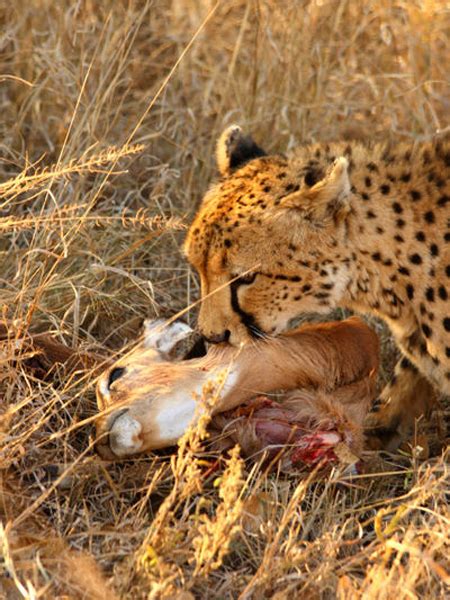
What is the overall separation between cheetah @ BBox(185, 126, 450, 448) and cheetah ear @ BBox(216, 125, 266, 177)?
19cm

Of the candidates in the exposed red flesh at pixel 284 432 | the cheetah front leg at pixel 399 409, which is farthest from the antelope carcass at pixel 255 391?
the cheetah front leg at pixel 399 409

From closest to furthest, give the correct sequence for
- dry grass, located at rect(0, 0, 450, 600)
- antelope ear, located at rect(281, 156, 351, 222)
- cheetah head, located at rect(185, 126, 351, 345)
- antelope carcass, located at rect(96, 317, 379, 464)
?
1. dry grass, located at rect(0, 0, 450, 600)
2. antelope carcass, located at rect(96, 317, 379, 464)
3. antelope ear, located at rect(281, 156, 351, 222)
4. cheetah head, located at rect(185, 126, 351, 345)

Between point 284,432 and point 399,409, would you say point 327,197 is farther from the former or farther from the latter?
point 399,409

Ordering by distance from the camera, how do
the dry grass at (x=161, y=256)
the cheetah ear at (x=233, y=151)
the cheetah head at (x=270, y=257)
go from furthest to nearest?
the cheetah ear at (x=233, y=151)
the cheetah head at (x=270, y=257)
the dry grass at (x=161, y=256)

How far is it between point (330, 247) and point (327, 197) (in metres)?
0.19

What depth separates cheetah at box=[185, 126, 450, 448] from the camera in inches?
138

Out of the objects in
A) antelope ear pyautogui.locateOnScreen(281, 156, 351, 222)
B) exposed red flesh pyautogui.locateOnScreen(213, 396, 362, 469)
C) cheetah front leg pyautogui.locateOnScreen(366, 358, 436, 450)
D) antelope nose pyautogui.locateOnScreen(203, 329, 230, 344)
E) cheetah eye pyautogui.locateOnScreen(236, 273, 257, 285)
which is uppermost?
antelope ear pyautogui.locateOnScreen(281, 156, 351, 222)

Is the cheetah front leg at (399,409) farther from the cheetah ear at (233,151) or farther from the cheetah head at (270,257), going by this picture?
the cheetah ear at (233,151)

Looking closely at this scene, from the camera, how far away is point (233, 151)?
3910 millimetres

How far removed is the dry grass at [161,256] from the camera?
2861mm

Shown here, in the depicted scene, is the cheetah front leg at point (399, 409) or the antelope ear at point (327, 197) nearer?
the antelope ear at point (327, 197)

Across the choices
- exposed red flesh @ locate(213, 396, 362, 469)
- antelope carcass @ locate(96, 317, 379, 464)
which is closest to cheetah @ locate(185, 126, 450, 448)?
antelope carcass @ locate(96, 317, 379, 464)

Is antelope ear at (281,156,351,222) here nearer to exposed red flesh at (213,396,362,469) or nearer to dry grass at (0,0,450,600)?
dry grass at (0,0,450,600)

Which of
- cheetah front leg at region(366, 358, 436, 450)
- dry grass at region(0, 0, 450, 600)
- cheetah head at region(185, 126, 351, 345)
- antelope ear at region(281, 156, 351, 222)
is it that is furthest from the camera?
cheetah front leg at region(366, 358, 436, 450)
